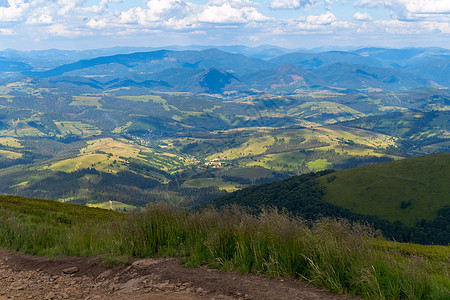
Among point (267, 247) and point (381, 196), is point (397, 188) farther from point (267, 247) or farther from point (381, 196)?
point (267, 247)

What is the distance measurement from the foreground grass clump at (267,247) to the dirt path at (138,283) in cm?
41

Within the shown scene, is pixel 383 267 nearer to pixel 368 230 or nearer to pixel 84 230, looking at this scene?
pixel 368 230

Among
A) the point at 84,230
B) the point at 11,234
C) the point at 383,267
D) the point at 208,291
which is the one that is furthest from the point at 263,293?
the point at 11,234

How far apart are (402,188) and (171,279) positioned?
448 feet

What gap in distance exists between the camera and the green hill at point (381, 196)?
9944cm

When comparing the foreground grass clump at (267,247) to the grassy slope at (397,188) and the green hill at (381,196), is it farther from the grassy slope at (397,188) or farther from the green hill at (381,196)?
the grassy slope at (397,188)

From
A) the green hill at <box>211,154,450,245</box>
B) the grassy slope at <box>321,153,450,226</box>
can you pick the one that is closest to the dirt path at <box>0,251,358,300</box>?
the green hill at <box>211,154,450,245</box>

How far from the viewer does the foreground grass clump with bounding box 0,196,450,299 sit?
6336 millimetres

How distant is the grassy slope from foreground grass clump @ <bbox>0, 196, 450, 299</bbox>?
359ft

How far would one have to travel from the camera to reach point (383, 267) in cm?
668

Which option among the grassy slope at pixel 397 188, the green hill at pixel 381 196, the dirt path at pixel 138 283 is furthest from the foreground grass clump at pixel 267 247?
the grassy slope at pixel 397 188

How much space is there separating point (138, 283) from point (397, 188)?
13623 centimetres

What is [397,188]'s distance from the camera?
12400 cm

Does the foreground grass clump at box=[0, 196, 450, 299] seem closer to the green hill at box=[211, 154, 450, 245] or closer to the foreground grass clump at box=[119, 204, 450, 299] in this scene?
the foreground grass clump at box=[119, 204, 450, 299]
